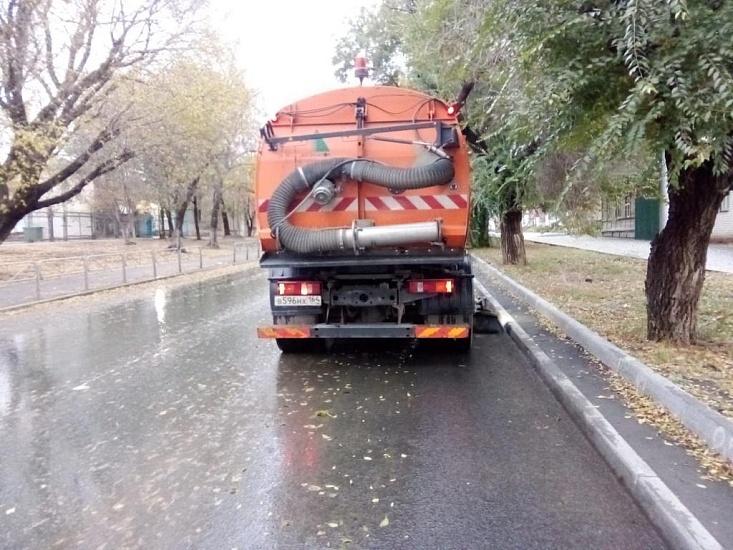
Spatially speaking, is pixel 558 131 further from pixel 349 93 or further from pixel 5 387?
pixel 5 387

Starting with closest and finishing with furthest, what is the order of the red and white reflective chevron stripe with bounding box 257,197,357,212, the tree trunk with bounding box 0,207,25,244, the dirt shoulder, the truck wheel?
the dirt shoulder
the red and white reflective chevron stripe with bounding box 257,197,357,212
the truck wheel
the tree trunk with bounding box 0,207,25,244

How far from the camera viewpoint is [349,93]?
6926 millimetres

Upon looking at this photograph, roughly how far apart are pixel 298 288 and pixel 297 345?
1.36m

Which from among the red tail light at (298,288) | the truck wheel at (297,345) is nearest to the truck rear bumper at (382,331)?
the red tail light at (298,288)

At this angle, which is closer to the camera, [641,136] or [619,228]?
[641,136]

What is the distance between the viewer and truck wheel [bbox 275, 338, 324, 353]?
788 centimetres

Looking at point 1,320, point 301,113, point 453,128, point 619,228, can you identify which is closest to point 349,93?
point 301,113

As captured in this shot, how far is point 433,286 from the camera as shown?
22.2ft

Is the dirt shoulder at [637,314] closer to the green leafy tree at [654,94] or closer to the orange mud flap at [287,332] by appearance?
the green leafy tree at [654,94]

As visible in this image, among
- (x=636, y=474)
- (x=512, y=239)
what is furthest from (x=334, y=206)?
(x=512, y=239)

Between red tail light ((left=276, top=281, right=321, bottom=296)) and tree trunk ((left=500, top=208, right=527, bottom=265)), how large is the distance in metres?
12.0

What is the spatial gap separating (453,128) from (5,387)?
5.72m

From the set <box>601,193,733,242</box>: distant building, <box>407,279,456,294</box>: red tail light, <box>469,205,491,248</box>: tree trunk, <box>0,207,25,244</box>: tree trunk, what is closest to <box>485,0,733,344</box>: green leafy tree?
<box>407,279,456,294</box>: red tail light

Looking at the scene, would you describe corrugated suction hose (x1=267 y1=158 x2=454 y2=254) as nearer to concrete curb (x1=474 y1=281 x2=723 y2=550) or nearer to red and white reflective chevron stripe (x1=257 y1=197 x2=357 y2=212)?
red and white reflective chevron stripe (x1=257 y1=197 x2=357 y2=212)
